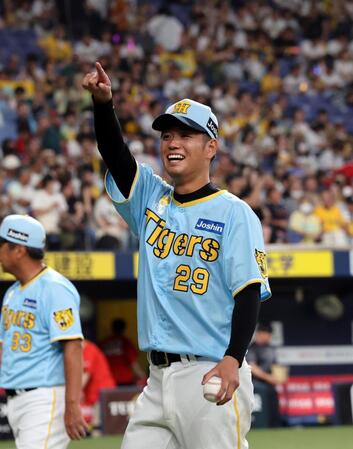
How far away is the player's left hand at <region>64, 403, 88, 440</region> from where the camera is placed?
18.1 feet

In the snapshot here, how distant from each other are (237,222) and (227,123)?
13.0m

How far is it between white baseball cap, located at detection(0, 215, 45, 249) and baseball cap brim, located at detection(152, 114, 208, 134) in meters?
1.73

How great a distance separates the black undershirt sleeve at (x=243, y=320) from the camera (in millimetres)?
4112

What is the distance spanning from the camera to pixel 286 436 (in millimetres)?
12352

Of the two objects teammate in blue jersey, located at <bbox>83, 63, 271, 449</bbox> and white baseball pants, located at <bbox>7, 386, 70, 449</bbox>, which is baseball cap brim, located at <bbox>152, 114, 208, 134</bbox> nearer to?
teammate in blue jersey, located at <bbox>83, 63, 271, 449</bbox>

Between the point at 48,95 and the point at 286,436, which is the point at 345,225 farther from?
the point at 48,95

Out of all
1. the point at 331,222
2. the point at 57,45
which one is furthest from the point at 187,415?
the point at 57,45

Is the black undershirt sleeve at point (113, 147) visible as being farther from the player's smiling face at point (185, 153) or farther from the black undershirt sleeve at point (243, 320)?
the black undershirt sleeve at point (243, 320)

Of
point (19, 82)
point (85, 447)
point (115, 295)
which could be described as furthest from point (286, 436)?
point (19, 82)

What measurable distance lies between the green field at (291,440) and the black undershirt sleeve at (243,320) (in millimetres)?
6762

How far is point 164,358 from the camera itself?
4387 millimetres

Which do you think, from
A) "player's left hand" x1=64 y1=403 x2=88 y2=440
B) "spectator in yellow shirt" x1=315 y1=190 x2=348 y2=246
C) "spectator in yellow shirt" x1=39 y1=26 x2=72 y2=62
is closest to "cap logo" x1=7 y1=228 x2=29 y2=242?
"player's left hand" x1=64 y1=403 x2=88 y2=440

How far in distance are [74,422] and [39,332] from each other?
55 cm

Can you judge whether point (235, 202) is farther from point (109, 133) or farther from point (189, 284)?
point (109, 133)
